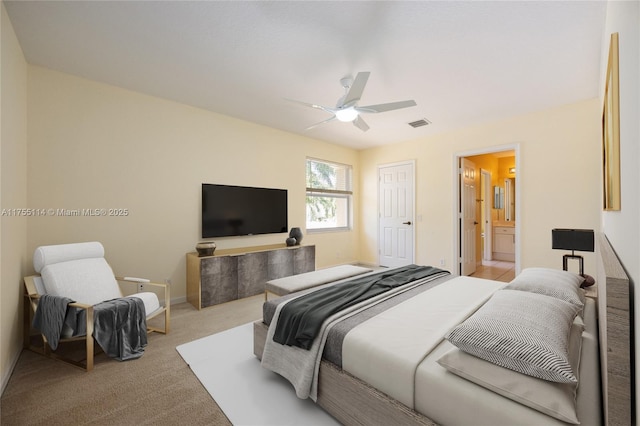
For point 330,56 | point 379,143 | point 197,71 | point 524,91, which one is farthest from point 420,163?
point 197,71

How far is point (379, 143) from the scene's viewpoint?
18.6 feet

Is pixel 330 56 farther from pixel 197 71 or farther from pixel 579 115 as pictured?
pixel 579 115

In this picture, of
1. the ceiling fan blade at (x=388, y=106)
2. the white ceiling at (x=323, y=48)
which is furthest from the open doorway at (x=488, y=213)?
the ceiling fan blade at (x=388, y=106)

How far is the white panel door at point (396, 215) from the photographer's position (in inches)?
214

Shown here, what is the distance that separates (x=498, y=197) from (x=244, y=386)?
7264mm

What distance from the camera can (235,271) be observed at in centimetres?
371

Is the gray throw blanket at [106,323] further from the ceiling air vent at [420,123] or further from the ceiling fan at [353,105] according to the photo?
the ceiling air vent at [420,123]

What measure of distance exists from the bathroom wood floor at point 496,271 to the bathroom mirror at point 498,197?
140 cm

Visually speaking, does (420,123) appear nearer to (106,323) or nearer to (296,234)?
(296,234)

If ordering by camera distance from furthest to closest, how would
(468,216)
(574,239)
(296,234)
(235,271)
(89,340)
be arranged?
(468,216) < (296,234) < (235,271) < (574,239) < (89,340)

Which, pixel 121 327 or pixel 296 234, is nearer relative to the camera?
pixel 121 327

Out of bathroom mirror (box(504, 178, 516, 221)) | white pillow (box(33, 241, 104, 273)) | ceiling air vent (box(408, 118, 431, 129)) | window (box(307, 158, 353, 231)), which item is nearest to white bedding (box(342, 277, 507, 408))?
white pillow (box(33, 241, 104, 273))

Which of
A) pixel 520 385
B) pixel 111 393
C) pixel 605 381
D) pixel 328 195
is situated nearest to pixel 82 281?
pixel 111 393

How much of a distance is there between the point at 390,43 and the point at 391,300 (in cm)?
213
